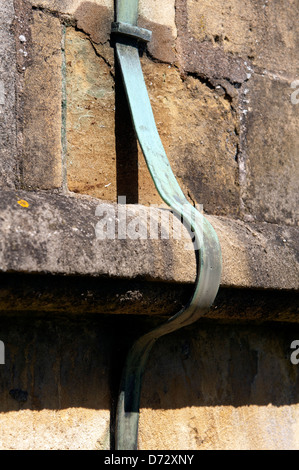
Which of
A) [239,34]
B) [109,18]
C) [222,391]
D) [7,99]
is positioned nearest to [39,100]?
[7,99]

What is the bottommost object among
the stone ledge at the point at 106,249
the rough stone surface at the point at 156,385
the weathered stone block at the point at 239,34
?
the rough stone surface at the point at 156,385

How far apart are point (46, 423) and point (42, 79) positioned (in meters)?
0.88

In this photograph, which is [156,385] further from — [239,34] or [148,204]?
[239,34]

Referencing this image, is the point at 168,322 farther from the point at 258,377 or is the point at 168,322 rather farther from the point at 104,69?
the point at 104,69

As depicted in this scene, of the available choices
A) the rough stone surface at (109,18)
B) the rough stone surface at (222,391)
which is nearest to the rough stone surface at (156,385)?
the rough stone surface at (222,391)

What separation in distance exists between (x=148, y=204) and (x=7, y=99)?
1.66 feet

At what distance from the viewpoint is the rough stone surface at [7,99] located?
1781 mm

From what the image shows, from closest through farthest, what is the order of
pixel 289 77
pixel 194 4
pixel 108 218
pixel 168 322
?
pixel 108 218, pixel 168 322, pixel 194 4, pixel 289 77

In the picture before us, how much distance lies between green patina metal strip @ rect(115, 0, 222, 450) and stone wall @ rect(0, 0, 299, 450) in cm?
4

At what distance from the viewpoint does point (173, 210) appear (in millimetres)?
1873

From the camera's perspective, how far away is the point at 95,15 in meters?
2.02

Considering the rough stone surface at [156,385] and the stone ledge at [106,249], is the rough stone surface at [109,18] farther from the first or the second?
the rough stone surface at [156,385]

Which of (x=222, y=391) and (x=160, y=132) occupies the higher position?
(x=160, y=132)
